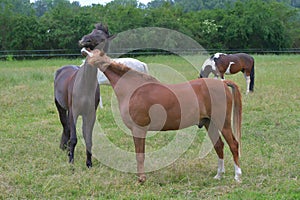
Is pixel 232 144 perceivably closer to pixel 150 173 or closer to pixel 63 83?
pixel 150 173

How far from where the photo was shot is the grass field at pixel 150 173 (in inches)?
175

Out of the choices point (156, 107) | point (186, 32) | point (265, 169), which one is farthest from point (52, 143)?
point (186, 32)

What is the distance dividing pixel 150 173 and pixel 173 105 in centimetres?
99

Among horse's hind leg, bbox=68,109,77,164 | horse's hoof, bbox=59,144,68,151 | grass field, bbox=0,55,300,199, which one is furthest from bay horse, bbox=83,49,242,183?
horse's hoof, bbox=59,144,68,151

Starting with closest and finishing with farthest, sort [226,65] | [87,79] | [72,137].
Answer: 1. [87,79]
2. [72,137]
3. [226,65]

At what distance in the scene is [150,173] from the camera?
16.9 feet

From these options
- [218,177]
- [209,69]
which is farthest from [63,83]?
[209,69]

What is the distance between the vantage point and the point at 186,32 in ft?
100

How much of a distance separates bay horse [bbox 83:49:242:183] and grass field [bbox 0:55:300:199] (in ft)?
1.18

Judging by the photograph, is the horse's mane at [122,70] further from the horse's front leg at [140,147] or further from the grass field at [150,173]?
the grass field at [150,173]

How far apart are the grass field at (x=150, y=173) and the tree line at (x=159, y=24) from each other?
20276mm

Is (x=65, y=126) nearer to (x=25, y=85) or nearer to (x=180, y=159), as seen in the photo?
(x=180, y=159)

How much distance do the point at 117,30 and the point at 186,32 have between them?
5.29 metres

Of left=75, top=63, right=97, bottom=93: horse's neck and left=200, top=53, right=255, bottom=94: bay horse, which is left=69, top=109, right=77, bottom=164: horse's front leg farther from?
left=200, top=53, right=255, bottom=94: bay horse
